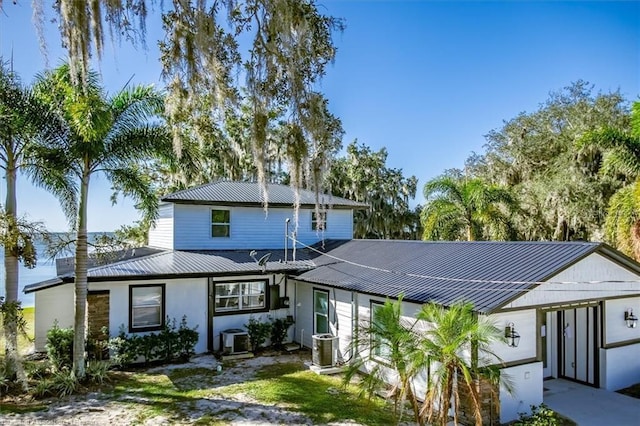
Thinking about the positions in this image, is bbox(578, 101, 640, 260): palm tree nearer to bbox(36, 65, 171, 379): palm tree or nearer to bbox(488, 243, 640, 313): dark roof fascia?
bbox(488, 243, 640, 313): dark roof fascia

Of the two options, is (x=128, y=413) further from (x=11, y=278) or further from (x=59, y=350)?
(x=11, y=278)

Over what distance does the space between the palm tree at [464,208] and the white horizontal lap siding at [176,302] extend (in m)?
10.1

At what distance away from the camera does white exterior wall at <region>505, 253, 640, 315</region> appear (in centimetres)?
808

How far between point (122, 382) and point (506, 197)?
49.4 ft

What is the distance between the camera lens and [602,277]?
29.7 feet

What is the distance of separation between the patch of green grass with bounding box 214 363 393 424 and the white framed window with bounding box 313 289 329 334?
1.69 m

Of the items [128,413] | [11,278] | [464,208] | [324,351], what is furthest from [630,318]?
[11,278]

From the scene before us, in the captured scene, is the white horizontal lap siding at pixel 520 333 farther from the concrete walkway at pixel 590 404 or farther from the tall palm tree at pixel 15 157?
the tall palm tree at pixel 15 157

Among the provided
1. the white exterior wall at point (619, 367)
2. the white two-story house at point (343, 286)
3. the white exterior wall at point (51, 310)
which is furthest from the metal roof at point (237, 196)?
the white exterior wall at point (619, 367)

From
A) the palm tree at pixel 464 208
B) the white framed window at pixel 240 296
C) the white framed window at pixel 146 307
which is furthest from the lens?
the palm tree at pixel 464 208

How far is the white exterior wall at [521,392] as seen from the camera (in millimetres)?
7746

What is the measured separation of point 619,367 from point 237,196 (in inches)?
475

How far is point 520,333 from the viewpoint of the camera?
800 cm

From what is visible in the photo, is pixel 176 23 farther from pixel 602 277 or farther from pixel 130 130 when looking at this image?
pixel 602 277
